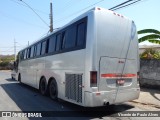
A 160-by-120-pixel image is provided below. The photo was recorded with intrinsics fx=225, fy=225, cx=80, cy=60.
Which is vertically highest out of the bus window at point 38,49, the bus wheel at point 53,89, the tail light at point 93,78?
the bus window at point 38,49

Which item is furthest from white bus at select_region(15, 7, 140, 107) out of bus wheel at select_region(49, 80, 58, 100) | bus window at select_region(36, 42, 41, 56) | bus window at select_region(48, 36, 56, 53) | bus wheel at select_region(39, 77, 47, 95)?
bus window at select_region(36, 42, 41, 56)

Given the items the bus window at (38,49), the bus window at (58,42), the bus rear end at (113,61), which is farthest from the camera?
the bus window at (38,49)

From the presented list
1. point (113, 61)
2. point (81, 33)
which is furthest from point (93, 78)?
point (81, 33)

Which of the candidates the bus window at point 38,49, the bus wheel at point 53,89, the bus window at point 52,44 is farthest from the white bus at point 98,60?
the bus window at point 38,49

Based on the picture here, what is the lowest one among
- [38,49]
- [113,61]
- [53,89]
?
[53,89]

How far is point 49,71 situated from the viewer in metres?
10.6

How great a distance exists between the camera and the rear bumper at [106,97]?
682 cm

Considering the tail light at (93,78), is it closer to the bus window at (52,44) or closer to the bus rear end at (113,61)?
the bus rear end at (113,61)

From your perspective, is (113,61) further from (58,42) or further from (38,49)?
(38,49)

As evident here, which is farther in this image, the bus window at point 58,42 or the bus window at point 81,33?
the bus window at point 58,42

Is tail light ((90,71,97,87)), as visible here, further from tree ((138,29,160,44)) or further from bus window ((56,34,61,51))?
tree ((138,29,160,44))

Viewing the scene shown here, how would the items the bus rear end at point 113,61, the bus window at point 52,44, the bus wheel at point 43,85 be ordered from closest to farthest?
the bus rear end at point 113,61, the bus window at point 52,44, the bus wheel at point 43,85

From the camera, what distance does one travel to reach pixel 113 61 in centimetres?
754

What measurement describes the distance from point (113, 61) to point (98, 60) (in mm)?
726
